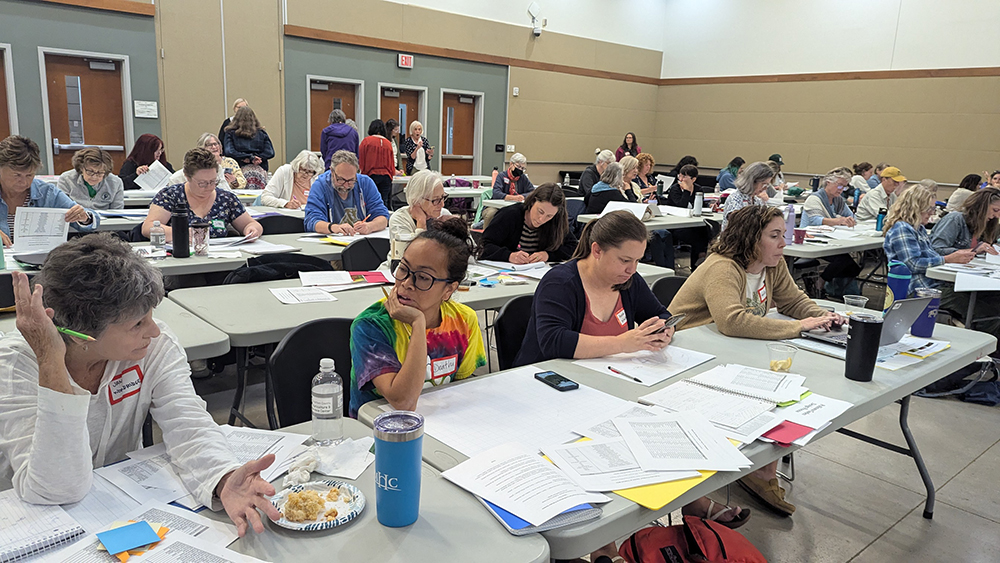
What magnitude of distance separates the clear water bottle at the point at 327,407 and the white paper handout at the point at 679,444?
660mm

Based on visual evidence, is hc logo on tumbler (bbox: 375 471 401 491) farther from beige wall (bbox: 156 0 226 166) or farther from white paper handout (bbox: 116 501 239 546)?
beige wall (bbox: 156 0 226 166)

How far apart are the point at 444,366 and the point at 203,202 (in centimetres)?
284

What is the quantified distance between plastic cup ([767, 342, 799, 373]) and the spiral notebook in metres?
1.87

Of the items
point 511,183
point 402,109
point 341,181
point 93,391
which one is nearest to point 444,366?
point 93,391

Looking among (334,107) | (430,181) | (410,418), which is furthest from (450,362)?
(334,107)

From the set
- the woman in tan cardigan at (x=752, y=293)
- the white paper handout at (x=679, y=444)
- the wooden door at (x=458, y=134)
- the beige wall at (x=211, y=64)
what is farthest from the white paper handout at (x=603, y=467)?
the wooden door at (x=458, y=134)

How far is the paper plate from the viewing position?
112 cm

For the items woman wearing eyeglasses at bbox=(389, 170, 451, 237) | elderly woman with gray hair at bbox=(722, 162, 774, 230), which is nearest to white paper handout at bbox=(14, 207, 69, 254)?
woman wearing eyeglasses at bbox=(389, 170, 451, 237)

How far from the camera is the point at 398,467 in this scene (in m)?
1.11

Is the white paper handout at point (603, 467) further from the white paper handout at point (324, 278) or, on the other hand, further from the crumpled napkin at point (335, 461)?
the white paper handout at point (324, 278)

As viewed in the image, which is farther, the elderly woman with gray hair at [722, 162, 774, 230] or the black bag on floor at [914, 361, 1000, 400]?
the elderly woman with gray hair at [722, 162, 774, 230]

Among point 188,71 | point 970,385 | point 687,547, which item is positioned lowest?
point 970,385

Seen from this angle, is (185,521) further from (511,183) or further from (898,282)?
(511,183)

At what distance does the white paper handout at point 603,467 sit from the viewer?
1324mm
